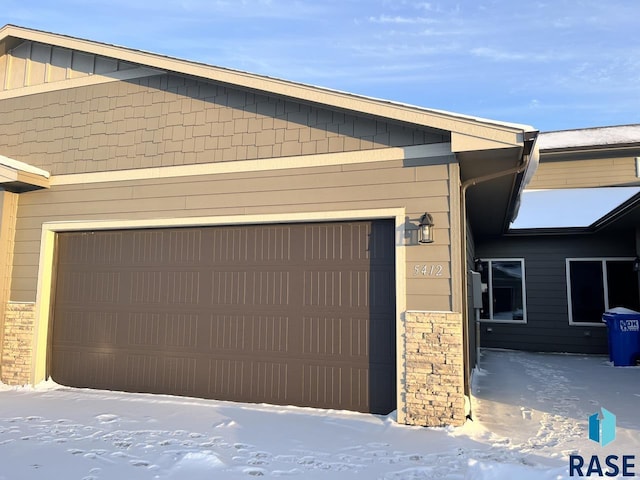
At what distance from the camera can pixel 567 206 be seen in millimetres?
10984

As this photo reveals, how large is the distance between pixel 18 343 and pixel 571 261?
Result: 35.6 feet

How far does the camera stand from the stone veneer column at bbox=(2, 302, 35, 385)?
6.35 meters

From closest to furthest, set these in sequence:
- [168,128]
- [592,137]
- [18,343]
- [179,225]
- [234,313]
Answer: [234,313], [179,225], [168,128], [18,343], [592,137]

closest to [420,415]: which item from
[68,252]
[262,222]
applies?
[262,222]

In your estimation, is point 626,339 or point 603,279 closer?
point 626,339

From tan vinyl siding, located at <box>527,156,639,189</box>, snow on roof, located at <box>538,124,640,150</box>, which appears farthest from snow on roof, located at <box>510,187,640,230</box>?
snow on roof, located at <box>538,124,640,150</box>

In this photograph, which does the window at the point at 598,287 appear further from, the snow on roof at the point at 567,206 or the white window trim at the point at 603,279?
the snow on roof at the point at 567,206

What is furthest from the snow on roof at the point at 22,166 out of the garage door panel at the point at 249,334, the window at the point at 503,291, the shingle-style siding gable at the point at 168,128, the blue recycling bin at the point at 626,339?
the blue recycling bin at the point at 626,339

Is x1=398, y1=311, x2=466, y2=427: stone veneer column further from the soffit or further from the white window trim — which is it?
the white window trim

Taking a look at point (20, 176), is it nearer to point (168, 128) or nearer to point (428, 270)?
point (168, 128)

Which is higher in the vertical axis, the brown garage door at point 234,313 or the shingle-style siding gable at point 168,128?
the shingle-style siding gable at point 168,128

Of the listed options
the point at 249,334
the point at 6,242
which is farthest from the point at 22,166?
the point at 249,334

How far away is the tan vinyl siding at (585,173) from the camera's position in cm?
1187

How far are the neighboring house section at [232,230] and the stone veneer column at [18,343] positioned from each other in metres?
0.03
